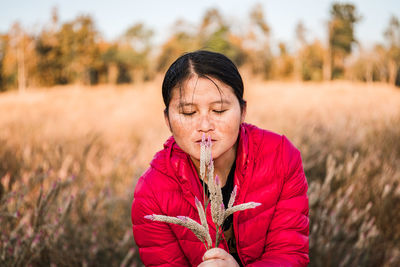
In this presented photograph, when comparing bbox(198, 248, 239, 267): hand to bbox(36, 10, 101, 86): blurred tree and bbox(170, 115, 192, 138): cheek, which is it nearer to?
bbox(170, 115, 192, 138): cheek

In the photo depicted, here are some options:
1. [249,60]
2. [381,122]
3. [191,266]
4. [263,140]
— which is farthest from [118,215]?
[249,60]

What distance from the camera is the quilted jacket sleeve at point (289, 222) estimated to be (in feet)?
4.04

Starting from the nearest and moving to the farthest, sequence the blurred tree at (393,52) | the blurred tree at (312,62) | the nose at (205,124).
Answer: the nose at (205,124) → the blurred tree at (393,52) → the blurred tree at (312,62)

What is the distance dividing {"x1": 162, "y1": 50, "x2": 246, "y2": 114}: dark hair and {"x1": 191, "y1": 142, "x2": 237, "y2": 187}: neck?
0.23 metres

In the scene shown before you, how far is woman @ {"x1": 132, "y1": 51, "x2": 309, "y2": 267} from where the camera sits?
120 centimetres

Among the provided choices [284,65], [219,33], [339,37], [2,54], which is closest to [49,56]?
[2,54]

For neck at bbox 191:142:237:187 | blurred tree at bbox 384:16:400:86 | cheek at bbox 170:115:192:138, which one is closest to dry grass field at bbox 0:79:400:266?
neck at bbox 191:142:237:187

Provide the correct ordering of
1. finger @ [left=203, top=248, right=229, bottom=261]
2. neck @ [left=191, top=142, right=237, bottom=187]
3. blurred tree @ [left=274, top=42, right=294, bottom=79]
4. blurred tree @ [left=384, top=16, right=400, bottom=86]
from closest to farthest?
1. finger @ [left=203, top=248, right=229, bottom=261]
2. neck @ [left=191, top=142, right=237, bottom=187]
3. blurred tree @ [left=384, top=16, right=400, bottom=86]
4. blurred tree @ [left=274, top=42, right=294, bottom=79]

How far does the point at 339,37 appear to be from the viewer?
32281mm

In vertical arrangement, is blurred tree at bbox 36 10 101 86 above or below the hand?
above

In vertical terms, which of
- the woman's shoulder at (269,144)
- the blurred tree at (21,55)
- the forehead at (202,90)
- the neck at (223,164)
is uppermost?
the blurred tree at (21,55)

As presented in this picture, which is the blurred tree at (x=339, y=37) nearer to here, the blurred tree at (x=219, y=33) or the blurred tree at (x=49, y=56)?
the blurred tree at (x=219, y=33)

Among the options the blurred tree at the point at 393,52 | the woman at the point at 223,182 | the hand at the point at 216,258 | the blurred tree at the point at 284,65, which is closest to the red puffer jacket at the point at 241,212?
the woman at the point at 223,182

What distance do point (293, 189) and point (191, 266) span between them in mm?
583
